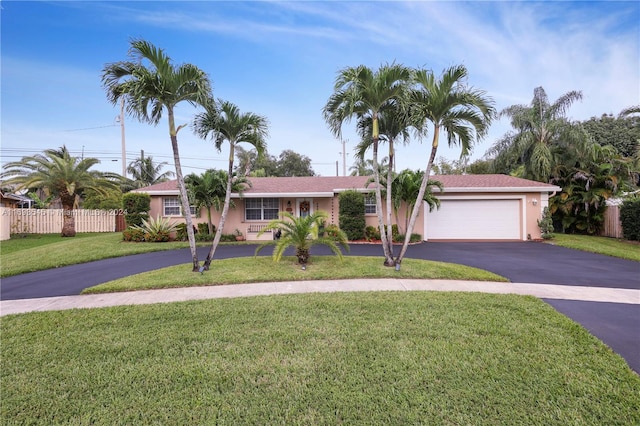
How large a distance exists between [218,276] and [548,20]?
15107 mm

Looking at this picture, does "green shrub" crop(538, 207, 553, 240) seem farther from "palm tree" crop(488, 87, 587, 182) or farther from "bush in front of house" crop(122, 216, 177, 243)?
"bush in front of house" crop(122, 216, 177, 243)

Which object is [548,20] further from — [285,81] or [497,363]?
[497,363]

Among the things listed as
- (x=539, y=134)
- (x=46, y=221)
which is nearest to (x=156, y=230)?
(x=46, y=221)

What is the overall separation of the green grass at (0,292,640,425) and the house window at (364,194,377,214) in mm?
10541

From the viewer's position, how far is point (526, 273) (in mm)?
7672

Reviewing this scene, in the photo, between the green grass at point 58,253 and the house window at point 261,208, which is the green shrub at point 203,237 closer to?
the green grass at point 58,253

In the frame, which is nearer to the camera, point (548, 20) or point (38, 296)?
point (38, 296)

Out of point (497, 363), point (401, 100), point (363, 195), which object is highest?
point (401, 100)

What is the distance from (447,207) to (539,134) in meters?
8.30

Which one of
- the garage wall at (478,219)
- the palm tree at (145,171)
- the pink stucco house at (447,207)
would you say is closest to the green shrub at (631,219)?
the pink stucco house at (447,207)

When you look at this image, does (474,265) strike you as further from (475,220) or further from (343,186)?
(343,186)

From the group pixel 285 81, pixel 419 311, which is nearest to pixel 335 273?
A: pixel 419 311

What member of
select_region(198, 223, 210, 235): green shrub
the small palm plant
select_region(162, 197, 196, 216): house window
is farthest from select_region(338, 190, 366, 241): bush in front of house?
select_region(162, 197, 196, 216): house window

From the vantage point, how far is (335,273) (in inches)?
Answer: 290
